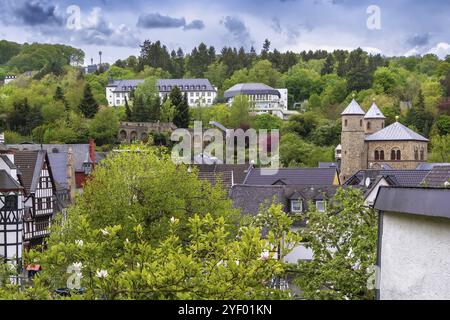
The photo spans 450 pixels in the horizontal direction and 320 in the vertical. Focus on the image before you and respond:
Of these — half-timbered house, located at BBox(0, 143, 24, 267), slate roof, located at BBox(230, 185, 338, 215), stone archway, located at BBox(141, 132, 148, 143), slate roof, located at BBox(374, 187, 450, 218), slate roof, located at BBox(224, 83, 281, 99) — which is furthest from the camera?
slate roof, located at BBox(224, 83, 281, 99)

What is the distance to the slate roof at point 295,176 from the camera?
51438mm

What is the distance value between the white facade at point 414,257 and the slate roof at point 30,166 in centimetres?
3620

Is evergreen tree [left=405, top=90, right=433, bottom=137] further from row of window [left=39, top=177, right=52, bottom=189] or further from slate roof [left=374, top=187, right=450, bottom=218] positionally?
slate roof [left=374, top=187, right=450, bottom=218]

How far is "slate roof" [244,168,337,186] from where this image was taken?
51438 mm

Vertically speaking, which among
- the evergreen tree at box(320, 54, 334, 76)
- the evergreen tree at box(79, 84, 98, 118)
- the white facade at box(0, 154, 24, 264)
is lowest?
the white facade at box(0, 154, 24, 264)

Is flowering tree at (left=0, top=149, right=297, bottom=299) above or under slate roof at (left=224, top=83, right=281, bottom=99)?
under

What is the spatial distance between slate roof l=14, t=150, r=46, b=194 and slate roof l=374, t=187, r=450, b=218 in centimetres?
3647

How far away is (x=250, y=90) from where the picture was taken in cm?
15850

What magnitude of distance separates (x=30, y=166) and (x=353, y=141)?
42.9 meters

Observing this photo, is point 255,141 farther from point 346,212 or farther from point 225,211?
point 346,212

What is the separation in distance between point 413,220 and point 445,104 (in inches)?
4289

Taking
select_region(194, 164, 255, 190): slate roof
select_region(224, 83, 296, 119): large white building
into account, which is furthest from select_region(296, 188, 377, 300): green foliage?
select_region(224, 83, 296, 119): large white building

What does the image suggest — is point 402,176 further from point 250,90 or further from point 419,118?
point 250,90

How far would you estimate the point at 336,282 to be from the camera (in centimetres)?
1231
